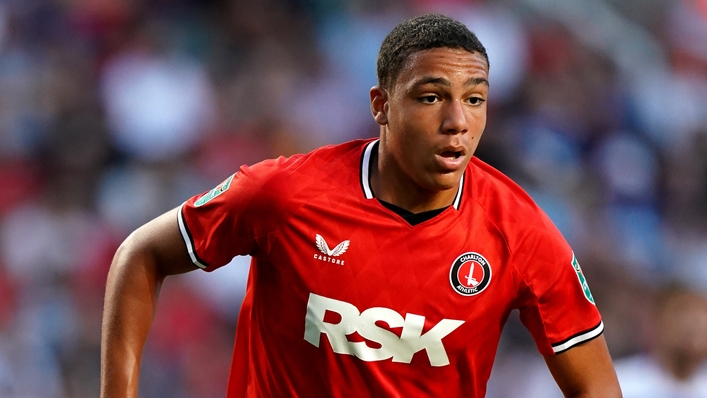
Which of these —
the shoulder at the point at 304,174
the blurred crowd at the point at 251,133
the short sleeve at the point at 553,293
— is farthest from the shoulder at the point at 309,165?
the blurred crowd at the point at 251,133

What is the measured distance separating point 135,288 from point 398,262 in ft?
3.08

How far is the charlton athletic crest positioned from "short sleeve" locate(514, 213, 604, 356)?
0.12 meters

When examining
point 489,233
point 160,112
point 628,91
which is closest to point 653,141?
point 628,91

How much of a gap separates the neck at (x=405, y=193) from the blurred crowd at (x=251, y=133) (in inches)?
124

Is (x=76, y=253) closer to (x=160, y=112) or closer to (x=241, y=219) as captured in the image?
(x=160, y=112)

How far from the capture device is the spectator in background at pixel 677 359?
205 inches

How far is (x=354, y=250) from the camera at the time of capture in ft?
10.7

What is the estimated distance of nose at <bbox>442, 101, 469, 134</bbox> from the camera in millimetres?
3074

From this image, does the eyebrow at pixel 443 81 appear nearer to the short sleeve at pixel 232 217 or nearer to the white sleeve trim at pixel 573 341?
the short sleeve at pixel 232 217

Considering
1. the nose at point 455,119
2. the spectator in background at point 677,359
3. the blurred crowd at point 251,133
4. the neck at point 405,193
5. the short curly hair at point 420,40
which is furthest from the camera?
the blurred crowd at point 251,133

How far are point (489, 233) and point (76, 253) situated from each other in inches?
175

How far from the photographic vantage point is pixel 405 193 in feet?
11.0

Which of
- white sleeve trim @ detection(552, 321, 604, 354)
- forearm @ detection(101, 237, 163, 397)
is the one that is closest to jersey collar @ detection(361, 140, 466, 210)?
white sleeve trim @ detection(552, 321, 604, 354)

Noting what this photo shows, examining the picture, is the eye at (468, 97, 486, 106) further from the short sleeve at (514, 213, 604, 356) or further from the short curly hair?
the short sleeve at (514, 213, 604, 356)
